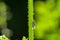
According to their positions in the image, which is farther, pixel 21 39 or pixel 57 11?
pixel 21 39

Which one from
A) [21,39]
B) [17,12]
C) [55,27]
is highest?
[17,12]

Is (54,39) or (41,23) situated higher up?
(41,23)

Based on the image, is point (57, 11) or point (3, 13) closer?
point (57, 11)

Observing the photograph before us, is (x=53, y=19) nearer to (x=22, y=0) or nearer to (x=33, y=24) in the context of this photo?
(x=33, y=24)

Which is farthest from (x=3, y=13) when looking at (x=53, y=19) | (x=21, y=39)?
(x=53, y=19)

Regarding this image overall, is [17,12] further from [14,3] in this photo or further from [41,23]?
[41,23]

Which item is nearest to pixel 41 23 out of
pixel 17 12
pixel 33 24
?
pixel 33 24

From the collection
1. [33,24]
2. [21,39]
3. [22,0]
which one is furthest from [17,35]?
[22,0]
